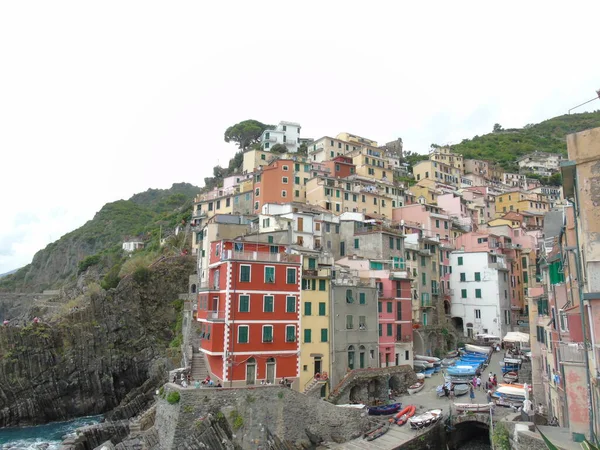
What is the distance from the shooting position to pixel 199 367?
38.1 m

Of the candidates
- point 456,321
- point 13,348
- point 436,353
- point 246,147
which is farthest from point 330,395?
point 246,147

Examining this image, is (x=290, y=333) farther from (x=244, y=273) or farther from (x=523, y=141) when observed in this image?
(x=523, y=141)

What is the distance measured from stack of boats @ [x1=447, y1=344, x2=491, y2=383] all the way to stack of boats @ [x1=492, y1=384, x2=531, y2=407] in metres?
4.99

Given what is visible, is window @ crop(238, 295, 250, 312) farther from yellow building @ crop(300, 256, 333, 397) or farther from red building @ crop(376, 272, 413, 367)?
red building @ crop(376, 272, 413, 367)

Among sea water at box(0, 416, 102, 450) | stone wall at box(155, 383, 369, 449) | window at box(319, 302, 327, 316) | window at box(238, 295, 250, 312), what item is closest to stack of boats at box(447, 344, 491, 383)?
stone wall at box(155, 383, 369, 449)

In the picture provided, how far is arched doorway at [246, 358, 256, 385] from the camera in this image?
33.6 m

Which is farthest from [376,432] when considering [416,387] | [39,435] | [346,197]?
[346,197]

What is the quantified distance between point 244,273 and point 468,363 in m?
23.1

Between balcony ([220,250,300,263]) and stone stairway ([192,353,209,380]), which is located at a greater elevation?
balcony ([220,250,300,263])

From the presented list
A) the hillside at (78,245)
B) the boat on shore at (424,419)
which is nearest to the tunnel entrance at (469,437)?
the boat on shore at (424,419)

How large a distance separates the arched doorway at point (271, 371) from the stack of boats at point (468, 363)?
14.6 meters

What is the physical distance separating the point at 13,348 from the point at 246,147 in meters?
63.7

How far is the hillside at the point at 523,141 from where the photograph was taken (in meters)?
138

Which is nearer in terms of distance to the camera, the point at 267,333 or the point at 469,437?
the point at 469,437
